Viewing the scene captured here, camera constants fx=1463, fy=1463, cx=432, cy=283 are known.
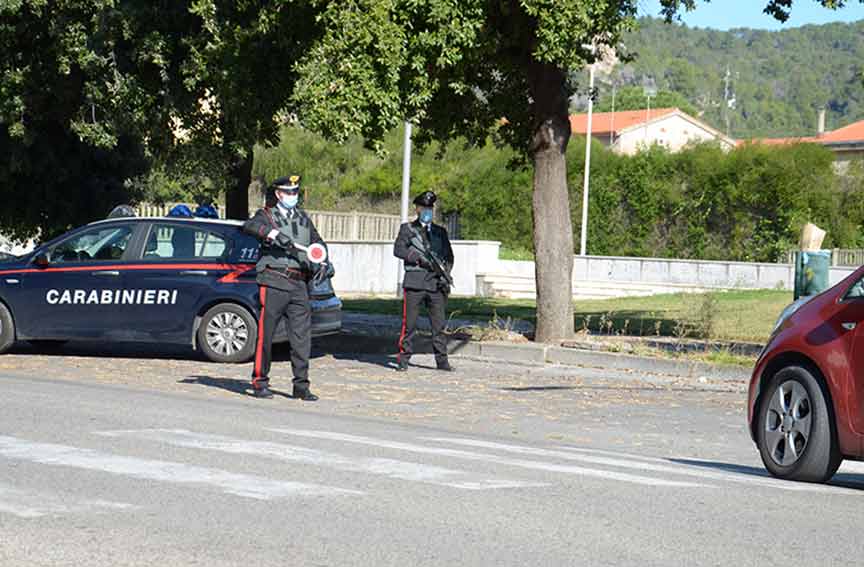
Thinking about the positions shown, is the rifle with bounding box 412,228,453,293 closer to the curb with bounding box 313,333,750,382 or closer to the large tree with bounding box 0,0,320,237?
the curb with bounding box 313,333,750,382

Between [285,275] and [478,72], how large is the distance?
7.50 metres

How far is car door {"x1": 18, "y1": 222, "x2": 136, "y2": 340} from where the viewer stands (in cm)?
1689

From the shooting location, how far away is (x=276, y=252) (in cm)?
1304

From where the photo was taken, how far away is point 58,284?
671 inches

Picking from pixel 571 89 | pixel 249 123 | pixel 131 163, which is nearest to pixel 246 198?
pixel 131 163

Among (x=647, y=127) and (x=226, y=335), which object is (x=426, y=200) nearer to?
(x=226, y=335)

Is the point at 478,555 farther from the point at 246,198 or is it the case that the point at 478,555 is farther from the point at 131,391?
the point at 246,198

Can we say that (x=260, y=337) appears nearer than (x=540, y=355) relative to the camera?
Yes

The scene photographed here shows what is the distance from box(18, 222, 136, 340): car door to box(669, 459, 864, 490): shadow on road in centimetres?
858

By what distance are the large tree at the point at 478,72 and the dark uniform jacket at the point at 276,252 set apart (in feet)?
11.6

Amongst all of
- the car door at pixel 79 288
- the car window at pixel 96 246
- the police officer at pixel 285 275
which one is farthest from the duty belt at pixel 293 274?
the car window at pixel 96 246

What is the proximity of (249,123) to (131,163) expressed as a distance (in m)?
7.54

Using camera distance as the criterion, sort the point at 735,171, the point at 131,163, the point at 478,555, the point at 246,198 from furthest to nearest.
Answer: the point at 735,171
the point at 131,163
the point at 246,198
the point at 478,555

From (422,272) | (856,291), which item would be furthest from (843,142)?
(856,291)
